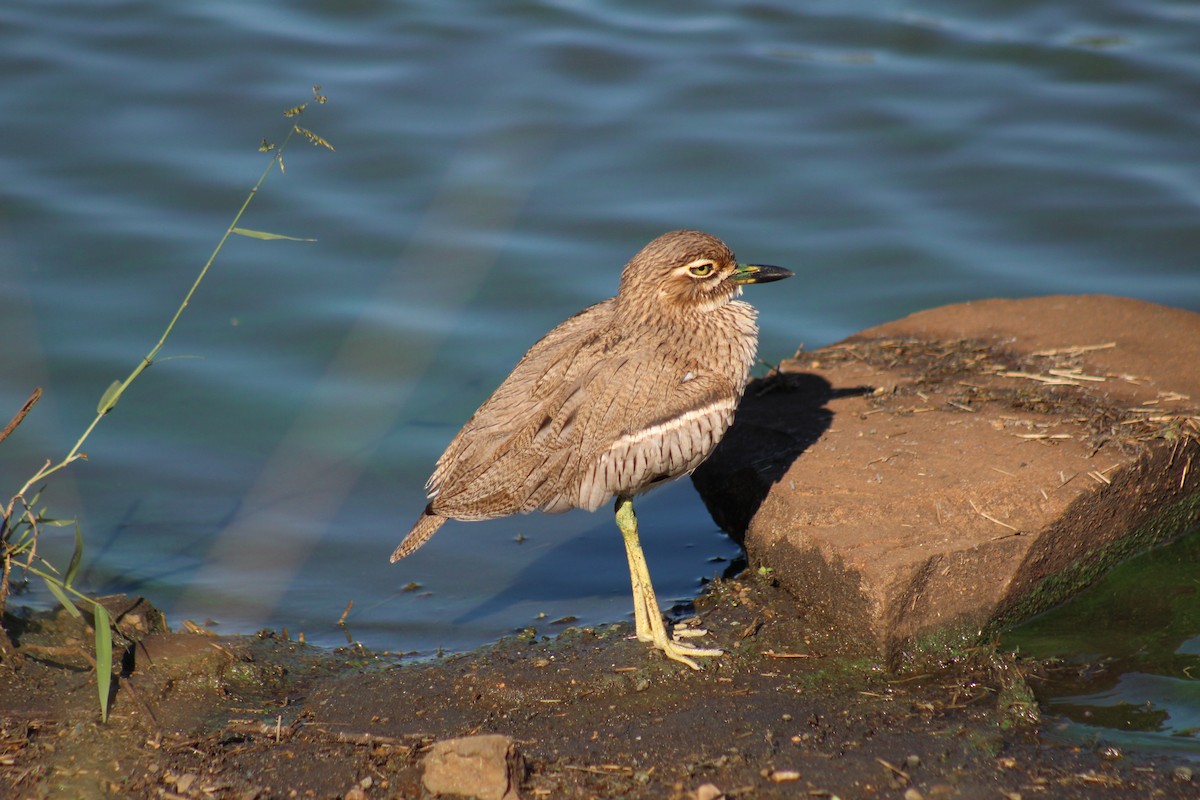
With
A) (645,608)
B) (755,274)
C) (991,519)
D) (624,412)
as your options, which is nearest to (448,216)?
(755,274)

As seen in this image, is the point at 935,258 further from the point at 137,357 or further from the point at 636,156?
the point at 137,357

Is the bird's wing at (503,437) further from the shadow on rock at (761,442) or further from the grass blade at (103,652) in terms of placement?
the grass blade at (103,652)

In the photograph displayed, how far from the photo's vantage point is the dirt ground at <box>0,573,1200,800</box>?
465cm

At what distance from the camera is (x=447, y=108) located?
38.5ft

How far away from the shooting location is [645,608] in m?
5.77

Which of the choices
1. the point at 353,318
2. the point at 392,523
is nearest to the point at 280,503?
the point at 392,523

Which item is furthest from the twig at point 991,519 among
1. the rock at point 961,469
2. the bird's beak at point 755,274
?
the bird's beak at point 755,274

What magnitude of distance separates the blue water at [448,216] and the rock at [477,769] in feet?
6.03

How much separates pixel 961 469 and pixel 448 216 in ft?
18.2

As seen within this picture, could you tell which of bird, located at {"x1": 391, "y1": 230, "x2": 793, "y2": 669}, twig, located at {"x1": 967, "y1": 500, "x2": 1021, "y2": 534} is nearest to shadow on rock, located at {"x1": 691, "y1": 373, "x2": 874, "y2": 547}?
bird, located at {"x1": 391, "y1": 230, "x2": 793, "y2": 669}

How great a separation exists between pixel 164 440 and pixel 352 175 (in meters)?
3.36

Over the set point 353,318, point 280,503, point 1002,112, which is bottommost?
point 280,503

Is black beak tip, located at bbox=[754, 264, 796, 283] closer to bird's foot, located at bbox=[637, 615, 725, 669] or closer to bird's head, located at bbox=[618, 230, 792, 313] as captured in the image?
bird's head, located at bbox=[618, 230, 792, 313]

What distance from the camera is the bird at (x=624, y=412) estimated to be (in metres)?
5.71
